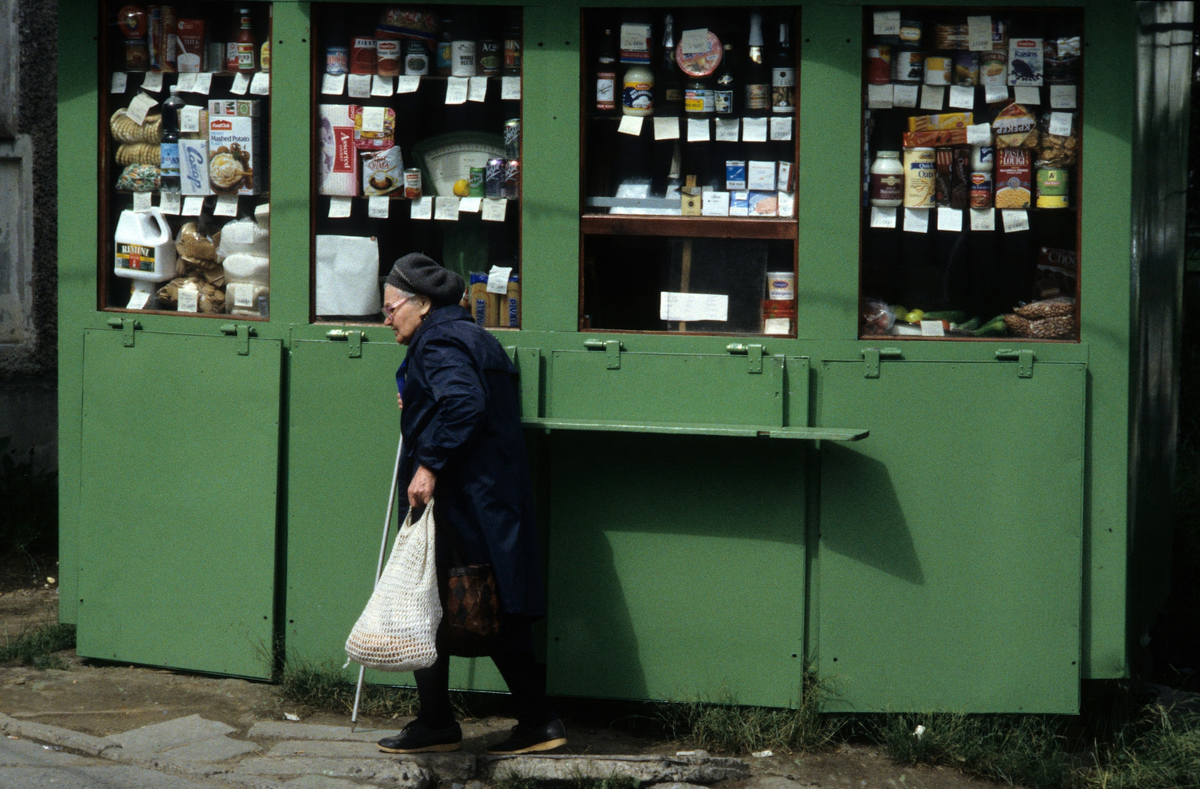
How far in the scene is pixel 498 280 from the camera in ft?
16.3

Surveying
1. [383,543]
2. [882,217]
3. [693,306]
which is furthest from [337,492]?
[882,217]

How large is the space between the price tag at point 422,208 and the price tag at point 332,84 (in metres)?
0.55

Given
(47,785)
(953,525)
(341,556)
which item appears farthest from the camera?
(341,556)

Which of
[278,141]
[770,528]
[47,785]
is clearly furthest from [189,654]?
[770,528]

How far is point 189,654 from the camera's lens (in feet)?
16.7

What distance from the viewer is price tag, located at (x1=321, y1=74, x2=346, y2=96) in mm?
4980

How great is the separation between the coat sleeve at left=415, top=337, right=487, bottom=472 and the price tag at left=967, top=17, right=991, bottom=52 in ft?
7.76

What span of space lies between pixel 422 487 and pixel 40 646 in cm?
250

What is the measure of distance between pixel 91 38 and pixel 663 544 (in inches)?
129

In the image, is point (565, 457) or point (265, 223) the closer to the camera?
point (565, 457)

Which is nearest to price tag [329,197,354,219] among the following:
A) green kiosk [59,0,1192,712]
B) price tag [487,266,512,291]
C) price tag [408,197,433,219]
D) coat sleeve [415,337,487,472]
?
green kiosk [59,0,1192,712]

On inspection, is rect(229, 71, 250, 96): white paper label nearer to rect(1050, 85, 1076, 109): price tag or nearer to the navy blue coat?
the navy blue coat

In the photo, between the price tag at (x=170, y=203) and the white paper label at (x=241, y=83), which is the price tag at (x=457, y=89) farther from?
the price tag at (x=170, y=203)

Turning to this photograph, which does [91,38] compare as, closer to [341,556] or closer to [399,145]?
[399,145]
